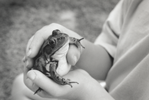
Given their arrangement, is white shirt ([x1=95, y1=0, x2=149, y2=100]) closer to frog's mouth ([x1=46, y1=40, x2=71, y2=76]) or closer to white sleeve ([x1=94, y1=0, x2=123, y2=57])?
white sleeve ([x1=94, y1=0, x2=123, y2=57])

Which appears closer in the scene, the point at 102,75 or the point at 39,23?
the point at 102,75

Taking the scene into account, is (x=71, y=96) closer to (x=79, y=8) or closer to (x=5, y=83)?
(x=5, y=83)

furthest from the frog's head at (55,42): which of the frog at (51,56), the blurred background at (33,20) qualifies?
the blurred background at (33,20)

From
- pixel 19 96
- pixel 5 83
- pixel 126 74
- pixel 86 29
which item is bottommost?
pixel 5 83

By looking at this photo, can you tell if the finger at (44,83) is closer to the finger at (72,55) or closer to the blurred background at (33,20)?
the finger at (72,55)

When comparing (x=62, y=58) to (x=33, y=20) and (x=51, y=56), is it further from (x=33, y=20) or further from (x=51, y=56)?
(x=33, y=20)

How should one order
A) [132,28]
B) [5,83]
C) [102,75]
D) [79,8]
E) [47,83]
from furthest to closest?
[79,8]
[5,83]
[102,75]
[132,28]
[47,83]

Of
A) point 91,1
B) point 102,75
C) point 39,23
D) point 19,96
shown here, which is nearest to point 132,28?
→ point 102,75
